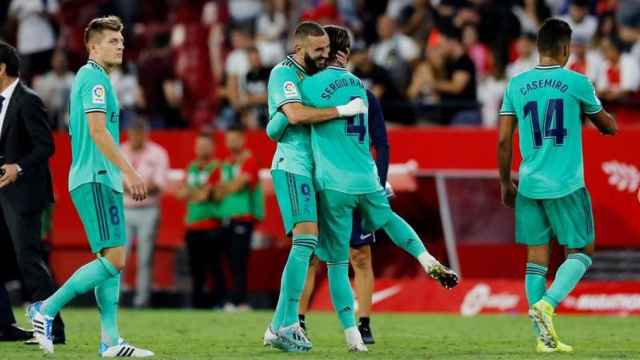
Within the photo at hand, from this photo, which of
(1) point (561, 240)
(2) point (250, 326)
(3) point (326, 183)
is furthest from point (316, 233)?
(2) point (250, 326)

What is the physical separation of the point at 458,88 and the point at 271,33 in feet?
11.7

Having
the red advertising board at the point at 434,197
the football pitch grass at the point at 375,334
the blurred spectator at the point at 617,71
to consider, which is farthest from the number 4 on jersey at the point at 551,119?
the blurred spectator at the point at 617,71

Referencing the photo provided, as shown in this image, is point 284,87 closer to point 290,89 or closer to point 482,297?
point 290,89

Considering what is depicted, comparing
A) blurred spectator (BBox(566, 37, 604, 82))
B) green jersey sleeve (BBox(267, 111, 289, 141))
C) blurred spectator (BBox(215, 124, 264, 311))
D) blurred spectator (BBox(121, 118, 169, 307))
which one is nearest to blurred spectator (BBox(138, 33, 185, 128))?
blurred spectator (BBox(121, 118, 169, 307))

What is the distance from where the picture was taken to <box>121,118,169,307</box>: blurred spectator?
20.8m

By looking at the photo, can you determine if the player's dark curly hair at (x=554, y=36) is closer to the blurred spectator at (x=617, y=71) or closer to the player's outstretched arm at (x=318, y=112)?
the player's outstretched arm at (x=318, y=112)

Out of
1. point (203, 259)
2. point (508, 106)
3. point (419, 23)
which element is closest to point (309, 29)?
point (508, 106)

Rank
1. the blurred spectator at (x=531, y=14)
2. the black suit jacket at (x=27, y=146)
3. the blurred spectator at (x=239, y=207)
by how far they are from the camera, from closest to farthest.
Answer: the black suit jacket at (x=27, y=146) → the blurred spectator at (x=239, y=207) → the blurred spectator at (x=531, y=14)

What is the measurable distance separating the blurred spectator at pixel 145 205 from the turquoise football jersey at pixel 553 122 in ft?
32.1

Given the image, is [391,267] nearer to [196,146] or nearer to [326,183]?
[196,146]

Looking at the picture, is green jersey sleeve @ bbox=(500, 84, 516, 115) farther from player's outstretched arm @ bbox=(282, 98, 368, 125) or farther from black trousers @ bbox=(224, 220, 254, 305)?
black trousers @ bbox=(224, 220, 254, 305)

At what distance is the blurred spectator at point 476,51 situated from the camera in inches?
852

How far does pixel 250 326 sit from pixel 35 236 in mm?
3958

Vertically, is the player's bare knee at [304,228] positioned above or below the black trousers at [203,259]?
above
